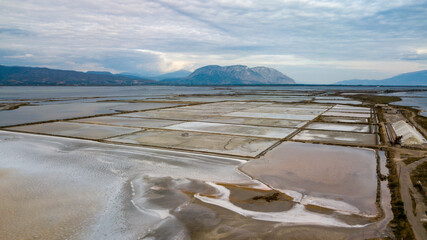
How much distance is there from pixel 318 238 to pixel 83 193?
332 inches

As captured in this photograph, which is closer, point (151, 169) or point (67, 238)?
point (67, 238)

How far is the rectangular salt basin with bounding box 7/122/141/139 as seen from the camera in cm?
2116

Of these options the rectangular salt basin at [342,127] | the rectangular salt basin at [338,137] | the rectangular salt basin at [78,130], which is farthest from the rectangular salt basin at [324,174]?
the rectangular salt basin at [78,130]

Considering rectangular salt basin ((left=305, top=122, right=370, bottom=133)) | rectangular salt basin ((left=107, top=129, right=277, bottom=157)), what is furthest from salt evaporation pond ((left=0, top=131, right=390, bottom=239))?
rectangular salt basin ((left=305, top=122, right=370, bottom=133))

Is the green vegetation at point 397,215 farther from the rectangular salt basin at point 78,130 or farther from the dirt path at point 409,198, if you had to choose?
the rectangular salt basin at point 78,130

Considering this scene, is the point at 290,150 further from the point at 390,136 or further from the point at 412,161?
the point at 390,136

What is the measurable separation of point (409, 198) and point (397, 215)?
164 centimetres

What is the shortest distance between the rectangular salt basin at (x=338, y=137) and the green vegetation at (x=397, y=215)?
267 inches

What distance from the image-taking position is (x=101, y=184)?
1152 centimetres

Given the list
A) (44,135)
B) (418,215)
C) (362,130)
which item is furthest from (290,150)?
(44,135)

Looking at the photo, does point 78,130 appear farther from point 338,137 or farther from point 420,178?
point 420,178

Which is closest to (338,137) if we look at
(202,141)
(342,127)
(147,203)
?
(342,127)

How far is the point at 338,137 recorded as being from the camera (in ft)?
65.7

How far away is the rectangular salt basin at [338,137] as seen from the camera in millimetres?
18375
